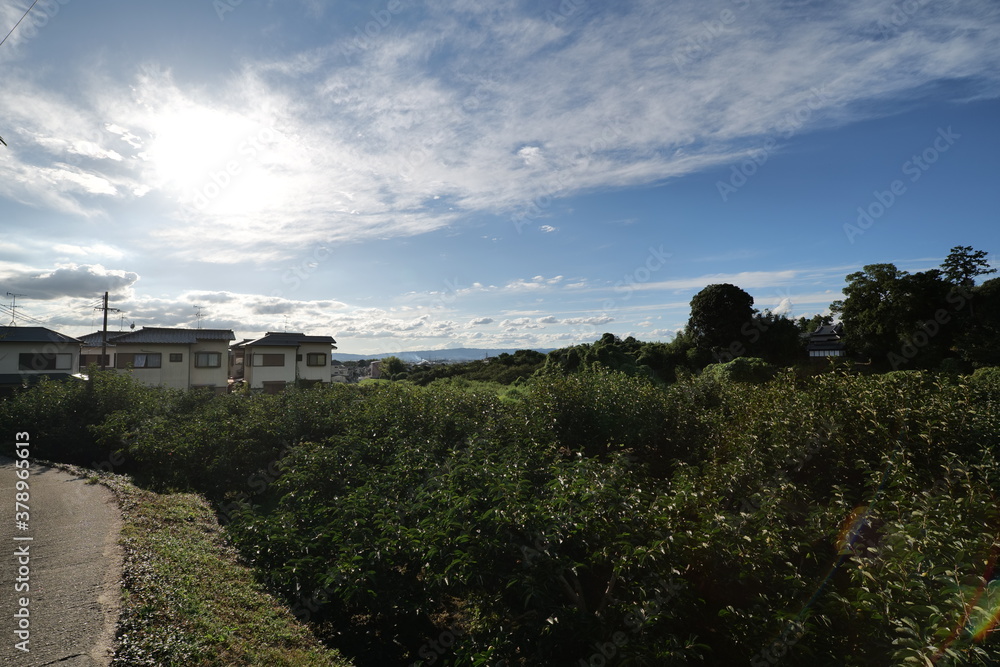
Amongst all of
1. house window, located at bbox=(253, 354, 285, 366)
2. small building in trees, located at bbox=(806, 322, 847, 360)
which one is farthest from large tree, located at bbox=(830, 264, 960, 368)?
house window, located at bbox=(253, 354, 285, 366)

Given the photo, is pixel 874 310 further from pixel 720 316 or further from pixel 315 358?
pixel 315 358

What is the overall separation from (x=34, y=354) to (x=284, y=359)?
12440mm

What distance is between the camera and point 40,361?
25.8 meters

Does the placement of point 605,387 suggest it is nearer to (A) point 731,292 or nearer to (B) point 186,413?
(B) point 186,413

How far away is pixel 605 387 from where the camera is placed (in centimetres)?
988

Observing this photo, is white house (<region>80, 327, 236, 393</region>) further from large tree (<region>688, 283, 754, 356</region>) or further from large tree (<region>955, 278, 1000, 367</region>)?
large tree (<region>955, 278, 1000, 367</region>)

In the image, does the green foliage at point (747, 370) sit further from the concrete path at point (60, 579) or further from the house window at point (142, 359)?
the house window at point (142, 359)

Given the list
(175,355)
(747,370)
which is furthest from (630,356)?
(175,355)

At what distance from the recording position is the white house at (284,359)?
29.5 meters

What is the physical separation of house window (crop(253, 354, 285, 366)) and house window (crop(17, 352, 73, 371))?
988cm

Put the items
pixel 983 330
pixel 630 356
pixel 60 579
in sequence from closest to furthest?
pixel 60 579 → pixel 983 330 → pixel 630 356

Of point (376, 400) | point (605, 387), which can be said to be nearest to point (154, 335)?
point (376, 400)

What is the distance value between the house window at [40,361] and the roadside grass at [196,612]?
2605 centimetres

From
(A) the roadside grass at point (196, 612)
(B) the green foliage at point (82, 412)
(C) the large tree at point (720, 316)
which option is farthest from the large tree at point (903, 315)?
(B) the green foliage at point (82, 412)
